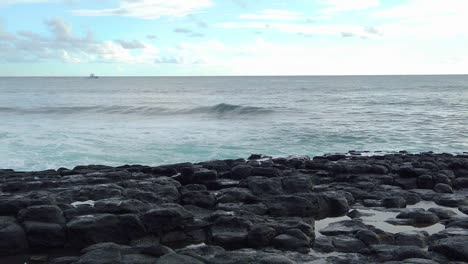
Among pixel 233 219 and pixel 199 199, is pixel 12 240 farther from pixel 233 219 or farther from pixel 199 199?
pixel 199 199

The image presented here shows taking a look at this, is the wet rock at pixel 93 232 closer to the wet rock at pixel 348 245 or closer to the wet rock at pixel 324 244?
the wet rock at pixel 324 244

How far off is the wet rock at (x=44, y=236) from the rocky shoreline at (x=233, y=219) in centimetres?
2

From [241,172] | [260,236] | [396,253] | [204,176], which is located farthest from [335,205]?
[204,176]

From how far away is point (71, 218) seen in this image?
28.8 feet

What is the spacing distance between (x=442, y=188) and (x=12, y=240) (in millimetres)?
9858

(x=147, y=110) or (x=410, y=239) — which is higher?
(x=410, y=239)

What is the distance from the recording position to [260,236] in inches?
319

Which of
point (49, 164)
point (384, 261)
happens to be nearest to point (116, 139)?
point (49, 164)

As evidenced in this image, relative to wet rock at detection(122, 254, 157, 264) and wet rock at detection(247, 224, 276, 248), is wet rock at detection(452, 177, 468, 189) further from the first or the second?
wet rock at detection(122, 254, 157, 264)

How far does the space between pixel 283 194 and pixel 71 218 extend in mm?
4703

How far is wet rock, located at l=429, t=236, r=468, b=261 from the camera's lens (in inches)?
286

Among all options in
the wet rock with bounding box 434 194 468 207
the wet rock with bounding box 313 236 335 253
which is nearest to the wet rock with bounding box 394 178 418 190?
the wet rock with bounding box 434 194 468 207

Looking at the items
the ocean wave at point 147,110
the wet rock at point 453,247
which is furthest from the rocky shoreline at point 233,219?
the ocean wave at point 147,110

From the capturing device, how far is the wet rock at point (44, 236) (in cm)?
806
